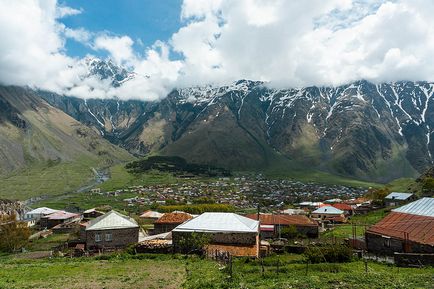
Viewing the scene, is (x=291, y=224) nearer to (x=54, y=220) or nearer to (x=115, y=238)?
(x=115, y=238)

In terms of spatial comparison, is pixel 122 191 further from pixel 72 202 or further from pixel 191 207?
pixel 191 207

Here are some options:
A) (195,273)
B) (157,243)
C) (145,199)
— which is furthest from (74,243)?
(145,199)

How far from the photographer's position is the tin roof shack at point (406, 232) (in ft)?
123

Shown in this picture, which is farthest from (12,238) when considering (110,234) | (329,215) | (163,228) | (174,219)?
(329,215)

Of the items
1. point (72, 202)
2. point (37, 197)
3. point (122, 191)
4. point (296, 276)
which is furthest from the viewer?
point (122, 191)

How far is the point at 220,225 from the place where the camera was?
143 ft

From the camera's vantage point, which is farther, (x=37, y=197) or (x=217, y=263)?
(x=37, y=197)

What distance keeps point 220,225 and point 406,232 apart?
747 inches

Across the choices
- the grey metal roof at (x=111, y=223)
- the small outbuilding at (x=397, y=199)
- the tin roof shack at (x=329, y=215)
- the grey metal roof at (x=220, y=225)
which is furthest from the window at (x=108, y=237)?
the small outbuilding at (x=397, y=199)

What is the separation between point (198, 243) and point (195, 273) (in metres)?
13.0

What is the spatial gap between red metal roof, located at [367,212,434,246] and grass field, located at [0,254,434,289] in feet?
29.7

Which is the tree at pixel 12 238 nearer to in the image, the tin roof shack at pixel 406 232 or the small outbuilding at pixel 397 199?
the tin roof shack at pixel 406 232

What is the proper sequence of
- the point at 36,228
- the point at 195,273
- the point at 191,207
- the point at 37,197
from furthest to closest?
the point at 37,197
the point at 191,207
the point at 36,228
the point at 195,273

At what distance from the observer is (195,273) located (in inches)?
1094
